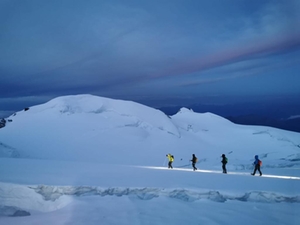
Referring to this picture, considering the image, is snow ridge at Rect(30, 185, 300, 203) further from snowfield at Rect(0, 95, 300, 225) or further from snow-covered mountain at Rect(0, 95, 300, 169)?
snow-covered mountain at Rect(0, 95, 300, 169)

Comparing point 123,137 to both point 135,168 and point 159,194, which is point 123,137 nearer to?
point 135,168

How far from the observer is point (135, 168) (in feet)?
59.1

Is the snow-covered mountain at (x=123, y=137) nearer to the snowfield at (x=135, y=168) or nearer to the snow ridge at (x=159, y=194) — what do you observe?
the snowfield at (x=135, y=168)

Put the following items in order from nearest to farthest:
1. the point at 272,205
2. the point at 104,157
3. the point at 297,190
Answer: the point at 272,205 < the point at 297,190 < the point at 104,157

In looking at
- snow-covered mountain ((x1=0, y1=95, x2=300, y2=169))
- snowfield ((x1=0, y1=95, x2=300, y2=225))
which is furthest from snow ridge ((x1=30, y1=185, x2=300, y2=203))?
snow-covered mountain ((x1=0, y1=95, x2=300, y2=169))

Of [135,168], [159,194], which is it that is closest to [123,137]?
[135,168]

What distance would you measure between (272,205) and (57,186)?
8.51 metres

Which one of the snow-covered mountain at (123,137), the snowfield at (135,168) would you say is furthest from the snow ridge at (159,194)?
the snow-covered mountain at (123,137)

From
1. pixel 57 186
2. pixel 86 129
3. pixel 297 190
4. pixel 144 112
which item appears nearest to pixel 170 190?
pixel 57 186

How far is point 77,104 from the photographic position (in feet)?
112

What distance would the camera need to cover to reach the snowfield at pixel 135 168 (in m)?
8.93

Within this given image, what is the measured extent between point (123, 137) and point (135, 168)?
10.5m

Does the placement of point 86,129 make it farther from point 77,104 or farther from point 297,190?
point 297,190

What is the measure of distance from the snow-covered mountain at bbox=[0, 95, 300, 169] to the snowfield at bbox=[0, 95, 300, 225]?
0.10 meters
